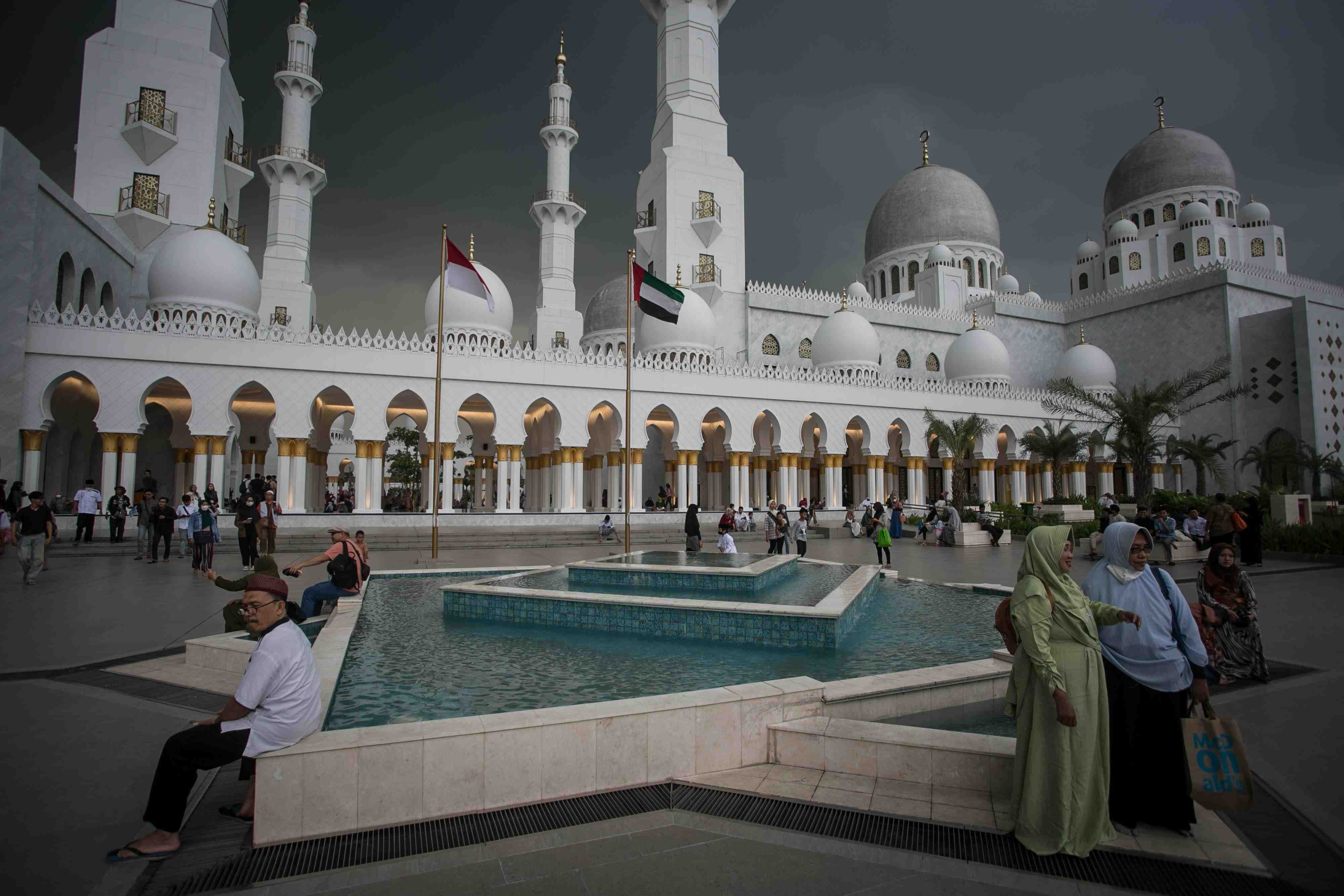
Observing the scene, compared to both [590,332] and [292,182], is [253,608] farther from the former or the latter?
[590,332]

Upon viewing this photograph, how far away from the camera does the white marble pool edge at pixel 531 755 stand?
2885 millimetres

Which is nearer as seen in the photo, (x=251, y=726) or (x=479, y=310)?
(x=251, y=726)

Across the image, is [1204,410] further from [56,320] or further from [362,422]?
[56,320]

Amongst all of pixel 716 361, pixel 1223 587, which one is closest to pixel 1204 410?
pixel 716 361

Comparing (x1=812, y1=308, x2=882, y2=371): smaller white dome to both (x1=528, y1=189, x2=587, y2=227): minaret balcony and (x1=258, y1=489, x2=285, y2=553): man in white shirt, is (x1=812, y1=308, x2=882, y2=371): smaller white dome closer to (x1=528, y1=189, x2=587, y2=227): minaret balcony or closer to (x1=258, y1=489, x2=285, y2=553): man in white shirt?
(x1=528, y1=189, x2=587, y2=227): minaret balcony

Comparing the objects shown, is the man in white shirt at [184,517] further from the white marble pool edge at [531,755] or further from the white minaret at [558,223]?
the white minaret at [558,223]

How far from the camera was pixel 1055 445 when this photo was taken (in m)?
25.3

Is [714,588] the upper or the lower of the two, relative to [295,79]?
lower

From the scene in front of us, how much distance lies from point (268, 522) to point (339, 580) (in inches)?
200

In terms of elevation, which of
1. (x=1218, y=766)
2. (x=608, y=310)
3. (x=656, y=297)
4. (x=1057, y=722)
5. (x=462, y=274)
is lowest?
(x=1218, y=766)

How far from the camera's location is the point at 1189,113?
39.4 m

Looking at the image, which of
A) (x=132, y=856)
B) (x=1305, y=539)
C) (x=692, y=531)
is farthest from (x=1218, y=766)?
(x=1305, y=539)

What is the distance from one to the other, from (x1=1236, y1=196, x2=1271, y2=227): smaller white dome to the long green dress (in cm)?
4461

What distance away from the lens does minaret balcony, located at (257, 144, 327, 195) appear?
77.9 ft
